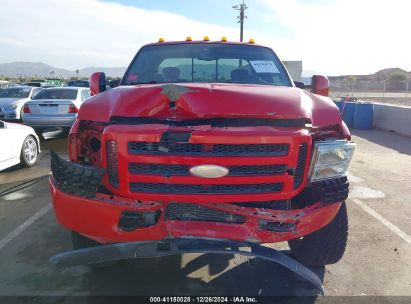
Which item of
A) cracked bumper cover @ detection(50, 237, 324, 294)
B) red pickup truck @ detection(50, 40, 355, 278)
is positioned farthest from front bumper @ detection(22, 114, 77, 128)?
cracked bumper cover @ detection(50, 237, 324, 294)

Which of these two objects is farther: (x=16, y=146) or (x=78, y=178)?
(x=16, y=146)

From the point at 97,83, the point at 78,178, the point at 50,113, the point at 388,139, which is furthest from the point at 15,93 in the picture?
the point at 78,178

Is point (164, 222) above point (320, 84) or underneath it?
underneath

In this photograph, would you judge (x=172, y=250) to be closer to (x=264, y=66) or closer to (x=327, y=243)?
(x=327, y=243)

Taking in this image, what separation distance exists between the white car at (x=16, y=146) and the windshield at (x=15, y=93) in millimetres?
8202

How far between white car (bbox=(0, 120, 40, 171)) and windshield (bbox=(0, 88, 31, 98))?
26.9 feet

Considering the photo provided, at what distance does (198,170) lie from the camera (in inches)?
102

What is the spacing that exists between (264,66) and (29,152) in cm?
544

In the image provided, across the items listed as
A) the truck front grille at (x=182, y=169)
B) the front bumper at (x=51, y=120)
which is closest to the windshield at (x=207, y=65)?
the truck front grille at (x=182, y=169)

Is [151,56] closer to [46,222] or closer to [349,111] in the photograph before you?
[46,222]

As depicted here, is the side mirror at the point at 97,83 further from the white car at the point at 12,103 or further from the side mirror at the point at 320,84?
the white car at the point at 12,103

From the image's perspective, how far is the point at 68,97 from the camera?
11656 mm

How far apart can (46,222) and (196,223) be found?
9.36ft

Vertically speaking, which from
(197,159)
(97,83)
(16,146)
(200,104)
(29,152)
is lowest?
(29,152)
